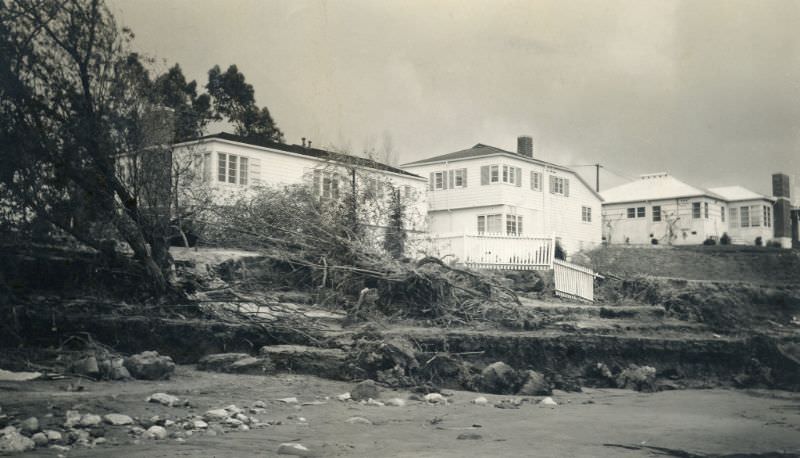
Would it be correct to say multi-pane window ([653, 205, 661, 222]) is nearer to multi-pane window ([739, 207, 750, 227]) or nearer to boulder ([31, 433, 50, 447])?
multi-pane window ([739, 207, 750, 227])

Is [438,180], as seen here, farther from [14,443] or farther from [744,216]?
[14,443]

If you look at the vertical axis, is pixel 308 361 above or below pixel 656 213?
below

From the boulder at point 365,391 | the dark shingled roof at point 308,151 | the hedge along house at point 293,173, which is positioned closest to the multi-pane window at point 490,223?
the hedge along house at point 293,173

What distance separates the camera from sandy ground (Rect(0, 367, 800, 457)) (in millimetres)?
7785

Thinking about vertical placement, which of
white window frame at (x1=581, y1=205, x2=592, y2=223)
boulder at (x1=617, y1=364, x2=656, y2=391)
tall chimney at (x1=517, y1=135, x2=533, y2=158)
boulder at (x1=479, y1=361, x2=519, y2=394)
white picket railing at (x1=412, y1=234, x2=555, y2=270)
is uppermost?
tall chimney at (x1=517, y1=135, x2=533, y2=158)

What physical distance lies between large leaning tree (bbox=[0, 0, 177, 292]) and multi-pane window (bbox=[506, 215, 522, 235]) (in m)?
22.0

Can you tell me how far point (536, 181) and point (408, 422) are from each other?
28130mm

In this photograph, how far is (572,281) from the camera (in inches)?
864

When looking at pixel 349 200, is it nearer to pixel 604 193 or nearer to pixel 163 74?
pixel 163 74

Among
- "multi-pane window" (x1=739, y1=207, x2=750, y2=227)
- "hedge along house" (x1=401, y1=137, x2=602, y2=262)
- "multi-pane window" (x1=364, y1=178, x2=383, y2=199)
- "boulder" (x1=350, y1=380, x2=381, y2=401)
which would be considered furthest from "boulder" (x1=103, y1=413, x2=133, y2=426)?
"multi-pane window" (x1=739, y1=207, x2=750, y2=227)

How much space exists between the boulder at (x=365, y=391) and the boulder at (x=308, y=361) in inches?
46.4

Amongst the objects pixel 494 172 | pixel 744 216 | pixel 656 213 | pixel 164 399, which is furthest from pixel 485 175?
pixel 164 399

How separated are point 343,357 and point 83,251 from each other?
18.7 ft

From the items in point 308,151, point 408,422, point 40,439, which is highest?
point 308,151
